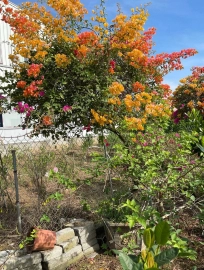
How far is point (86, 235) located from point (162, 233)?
6.94 feet

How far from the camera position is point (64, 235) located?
121 inches

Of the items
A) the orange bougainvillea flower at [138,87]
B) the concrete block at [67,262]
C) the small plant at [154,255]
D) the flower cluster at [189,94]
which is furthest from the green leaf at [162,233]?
the flower cluster at [189,94]

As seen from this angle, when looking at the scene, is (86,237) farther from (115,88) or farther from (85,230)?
(115,88)

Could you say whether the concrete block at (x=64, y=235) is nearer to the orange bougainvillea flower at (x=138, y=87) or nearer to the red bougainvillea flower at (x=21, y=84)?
the red bougainvillea flower at (x=21, y=84)

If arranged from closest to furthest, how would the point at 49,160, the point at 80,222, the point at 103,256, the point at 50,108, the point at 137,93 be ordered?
the point at 103,256, the point at 80,222, the point at 50,108, the point at 137,93, the point at 49,160

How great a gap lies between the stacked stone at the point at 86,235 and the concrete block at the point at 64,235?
0.06m

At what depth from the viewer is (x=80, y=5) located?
386 cm

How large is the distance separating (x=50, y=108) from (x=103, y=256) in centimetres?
170

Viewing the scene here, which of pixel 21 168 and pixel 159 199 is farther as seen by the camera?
pixel 21 168

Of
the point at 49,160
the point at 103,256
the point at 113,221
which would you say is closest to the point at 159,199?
the point at 113,221

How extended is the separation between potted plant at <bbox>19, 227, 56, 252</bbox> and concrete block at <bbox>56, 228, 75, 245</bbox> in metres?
0.09

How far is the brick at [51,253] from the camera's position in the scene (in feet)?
9.25

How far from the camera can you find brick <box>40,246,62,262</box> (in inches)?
111

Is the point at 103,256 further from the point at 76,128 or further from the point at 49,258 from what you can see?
the point at 76,128
